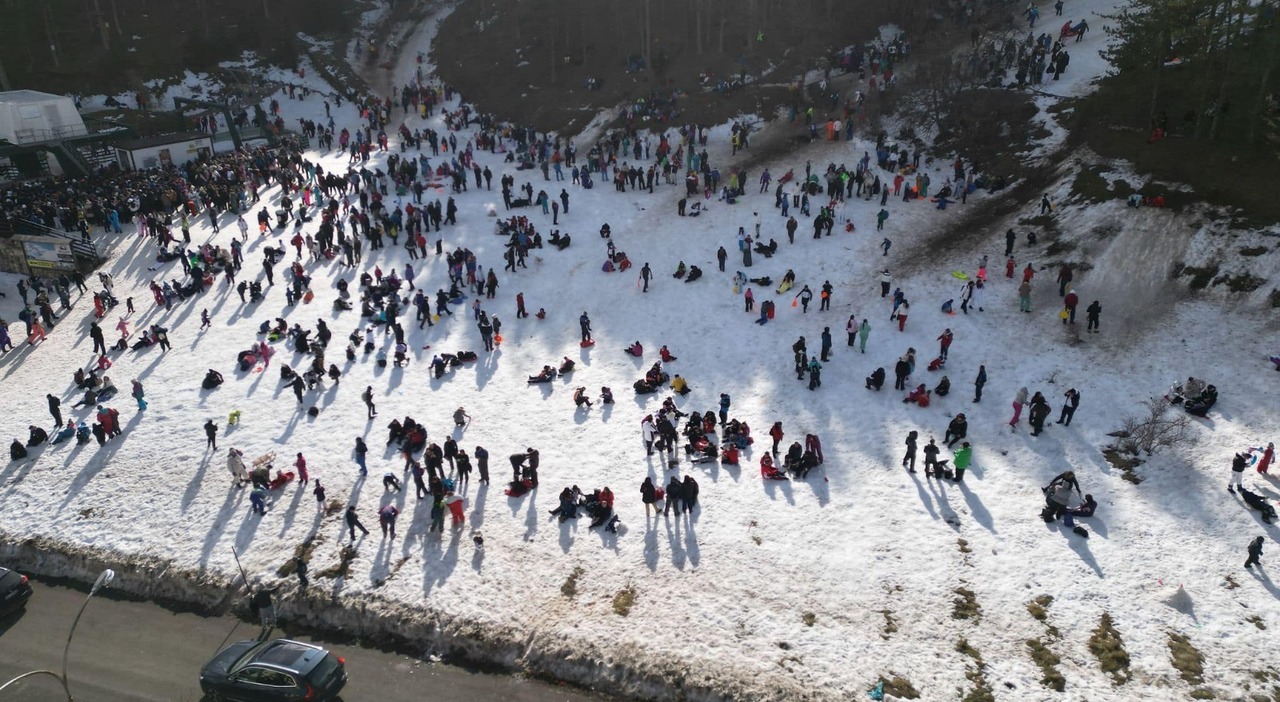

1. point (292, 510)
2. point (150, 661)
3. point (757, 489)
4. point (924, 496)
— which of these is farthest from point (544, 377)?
point (150, 661)

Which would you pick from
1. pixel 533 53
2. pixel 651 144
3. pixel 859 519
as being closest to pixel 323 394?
pixel 859 519

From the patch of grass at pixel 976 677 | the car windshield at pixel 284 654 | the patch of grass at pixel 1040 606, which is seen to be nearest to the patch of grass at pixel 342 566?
the car windshield at pixel 284 654

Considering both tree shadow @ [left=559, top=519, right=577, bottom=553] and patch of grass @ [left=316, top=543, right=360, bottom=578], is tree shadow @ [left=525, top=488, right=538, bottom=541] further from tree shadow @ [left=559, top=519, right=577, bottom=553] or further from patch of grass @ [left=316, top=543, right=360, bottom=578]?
patch of grass @ [left=316, top=543, right=360, bottom=578]

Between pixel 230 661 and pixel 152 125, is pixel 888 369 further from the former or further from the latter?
pixel 152 125

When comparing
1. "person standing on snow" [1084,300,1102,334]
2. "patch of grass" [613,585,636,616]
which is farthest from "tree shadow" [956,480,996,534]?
"person standing on snow" [1084,300,1102,334]

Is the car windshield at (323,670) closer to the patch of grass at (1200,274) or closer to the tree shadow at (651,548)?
the tree shadow at (651,548)

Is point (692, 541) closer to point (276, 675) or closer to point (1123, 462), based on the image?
point (276, 675)
